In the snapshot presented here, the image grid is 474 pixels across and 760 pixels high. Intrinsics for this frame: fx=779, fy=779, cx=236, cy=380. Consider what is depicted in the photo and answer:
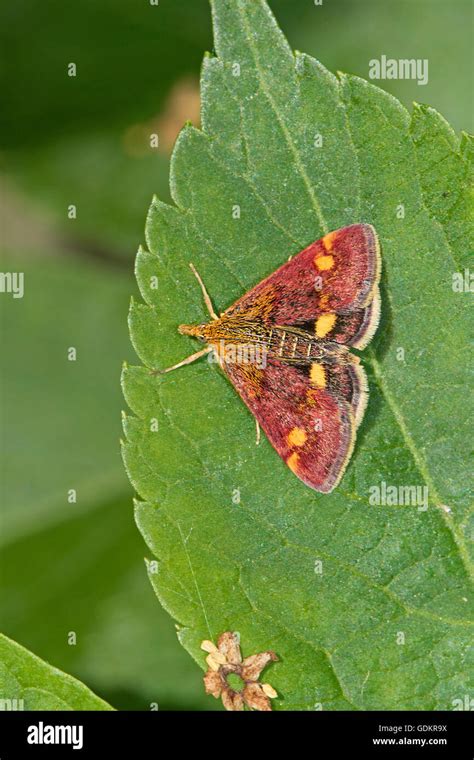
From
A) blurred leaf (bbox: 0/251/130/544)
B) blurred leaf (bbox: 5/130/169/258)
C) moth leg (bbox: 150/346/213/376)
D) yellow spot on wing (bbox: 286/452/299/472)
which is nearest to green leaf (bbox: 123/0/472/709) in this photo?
moth leg (bbox: 150/346/213/376)

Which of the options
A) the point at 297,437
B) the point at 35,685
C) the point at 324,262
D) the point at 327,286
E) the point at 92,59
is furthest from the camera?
the point at 92,59

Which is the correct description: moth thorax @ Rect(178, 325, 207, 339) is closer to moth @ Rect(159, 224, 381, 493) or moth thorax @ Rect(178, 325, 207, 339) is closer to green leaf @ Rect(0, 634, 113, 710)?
moth @ Rect(159, 224, 381, 493)

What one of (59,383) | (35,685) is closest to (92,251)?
(59,383)

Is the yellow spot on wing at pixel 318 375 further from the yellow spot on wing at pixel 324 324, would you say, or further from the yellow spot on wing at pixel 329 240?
the yellow spot on wing at pixel 329 240

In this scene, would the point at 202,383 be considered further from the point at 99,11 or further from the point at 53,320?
Result: the point at 99,11

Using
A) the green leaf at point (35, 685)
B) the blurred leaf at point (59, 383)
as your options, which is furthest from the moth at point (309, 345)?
the blurred leaf at point (59, 383)

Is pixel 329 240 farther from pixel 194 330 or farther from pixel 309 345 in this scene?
pixel 194 330
